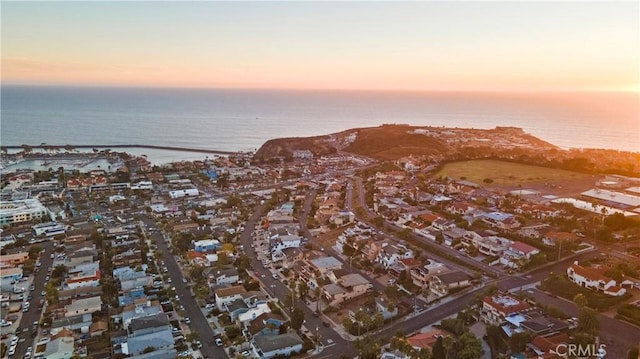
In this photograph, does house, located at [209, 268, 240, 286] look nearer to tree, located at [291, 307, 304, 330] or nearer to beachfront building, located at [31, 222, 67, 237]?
tree, located at [291, 307, 304, 330]

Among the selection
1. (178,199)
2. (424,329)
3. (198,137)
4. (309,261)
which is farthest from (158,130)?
(424,329)

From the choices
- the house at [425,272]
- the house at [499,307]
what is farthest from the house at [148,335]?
the house at [499,307]

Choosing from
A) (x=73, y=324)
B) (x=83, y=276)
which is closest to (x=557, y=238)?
(x=73, y=324)

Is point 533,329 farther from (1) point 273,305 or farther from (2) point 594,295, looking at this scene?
(1) point 273,305

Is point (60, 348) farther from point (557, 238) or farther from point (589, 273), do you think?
point (557, 238)

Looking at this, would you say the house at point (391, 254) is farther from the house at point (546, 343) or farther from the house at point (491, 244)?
the house at point (546, 343)

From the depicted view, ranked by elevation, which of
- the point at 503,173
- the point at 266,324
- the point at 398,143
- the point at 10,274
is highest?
the point at 398,143
